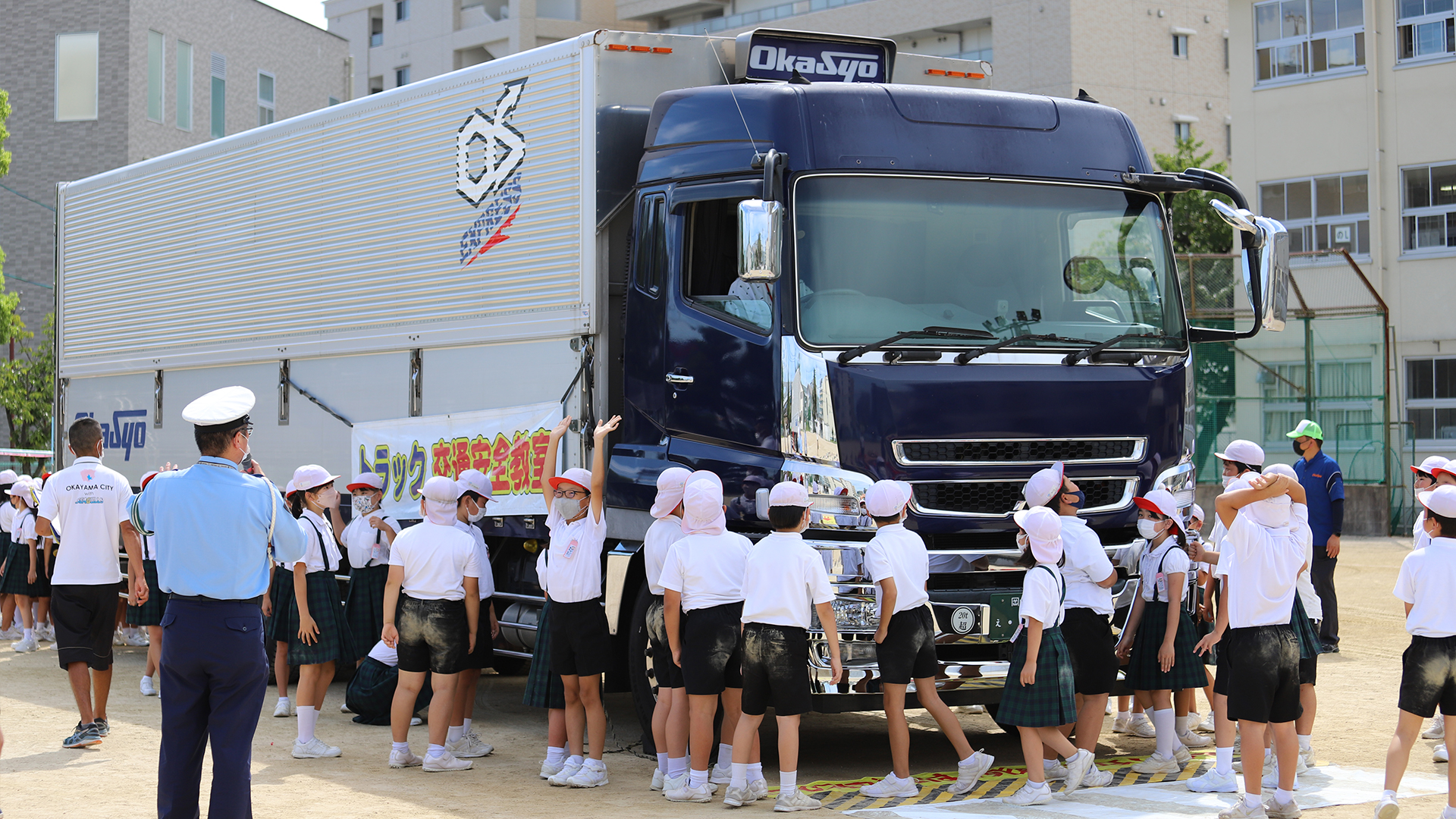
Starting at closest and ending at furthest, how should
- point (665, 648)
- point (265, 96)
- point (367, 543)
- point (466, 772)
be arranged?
point (665, 648)
point (466, 772)
point (367, 543)
point (265, 96)

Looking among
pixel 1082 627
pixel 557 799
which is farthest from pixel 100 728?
pixel 1082 627

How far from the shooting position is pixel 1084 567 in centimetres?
792

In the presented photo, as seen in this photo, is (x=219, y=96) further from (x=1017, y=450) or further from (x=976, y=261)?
(x=1017, y=450)

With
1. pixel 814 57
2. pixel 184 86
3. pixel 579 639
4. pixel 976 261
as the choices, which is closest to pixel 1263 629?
pixel 976 261

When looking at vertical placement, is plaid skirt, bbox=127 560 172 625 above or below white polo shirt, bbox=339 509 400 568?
below

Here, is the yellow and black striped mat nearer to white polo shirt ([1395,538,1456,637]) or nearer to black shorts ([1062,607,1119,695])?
black shorts ([1062,607,1119,695])

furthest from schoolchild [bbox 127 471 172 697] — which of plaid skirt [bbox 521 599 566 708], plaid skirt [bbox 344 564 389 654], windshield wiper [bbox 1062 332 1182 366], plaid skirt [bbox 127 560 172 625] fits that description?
windshield wiper [bbox 1062 332 1182 366]

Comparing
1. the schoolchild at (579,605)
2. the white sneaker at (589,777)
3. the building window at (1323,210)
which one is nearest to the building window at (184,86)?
the building window at (1323,210)

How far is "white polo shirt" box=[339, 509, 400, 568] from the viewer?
34.1 feet

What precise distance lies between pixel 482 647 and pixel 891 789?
2.62 meters

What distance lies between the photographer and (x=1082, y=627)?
8.04 metres

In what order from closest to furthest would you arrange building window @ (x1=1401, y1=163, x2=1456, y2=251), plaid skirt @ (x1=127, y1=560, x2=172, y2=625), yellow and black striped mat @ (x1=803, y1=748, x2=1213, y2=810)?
yellow and black striped mat @ (x1=803, y1=748, x2=1213, y2=810), plaid skirt @ (x1=127, y1=560, x2=172, y2=625), building window @ (x1=1401, y1=163, x2=1456, y2=251)

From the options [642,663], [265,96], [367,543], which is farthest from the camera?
[265,96]

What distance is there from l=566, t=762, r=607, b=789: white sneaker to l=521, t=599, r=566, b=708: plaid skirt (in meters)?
0.44
